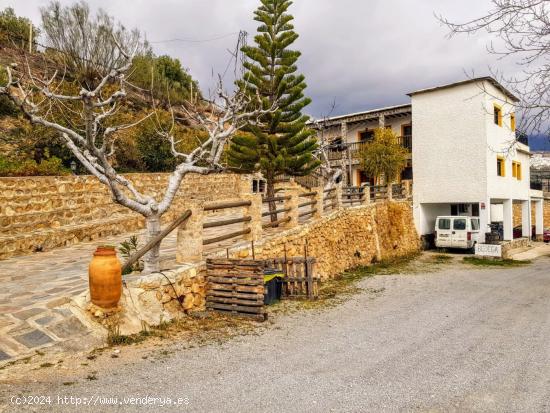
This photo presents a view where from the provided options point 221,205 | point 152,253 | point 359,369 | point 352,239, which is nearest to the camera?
point 359,369

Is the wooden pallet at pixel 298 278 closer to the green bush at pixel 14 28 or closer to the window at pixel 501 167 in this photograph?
the window at pixel 501 167

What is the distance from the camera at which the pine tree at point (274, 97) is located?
16.4m

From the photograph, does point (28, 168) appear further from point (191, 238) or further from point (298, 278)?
point (298, 278)

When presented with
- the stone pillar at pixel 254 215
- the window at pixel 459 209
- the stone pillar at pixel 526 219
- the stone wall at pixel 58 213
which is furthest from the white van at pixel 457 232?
the stone pillar at pixel 254 215

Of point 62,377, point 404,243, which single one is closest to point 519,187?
point 404,243

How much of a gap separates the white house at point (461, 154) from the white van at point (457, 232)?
80 centimetres

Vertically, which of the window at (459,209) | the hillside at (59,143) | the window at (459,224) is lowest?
the window at (459,224)

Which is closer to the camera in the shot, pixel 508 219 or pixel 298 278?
pixel 298 278

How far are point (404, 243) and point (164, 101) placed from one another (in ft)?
67.7

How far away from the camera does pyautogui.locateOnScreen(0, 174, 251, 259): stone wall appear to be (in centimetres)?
1057

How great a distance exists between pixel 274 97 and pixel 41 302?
12790 millimetres

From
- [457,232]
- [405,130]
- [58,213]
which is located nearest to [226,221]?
[58,213]

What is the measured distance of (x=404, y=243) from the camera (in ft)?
67.7

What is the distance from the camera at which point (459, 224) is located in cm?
2006
